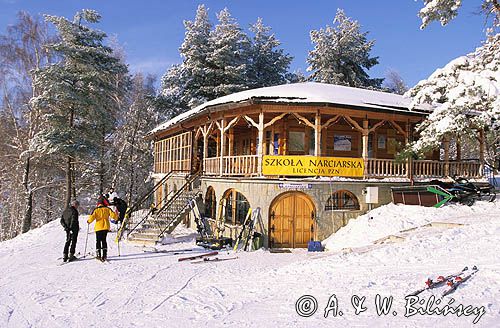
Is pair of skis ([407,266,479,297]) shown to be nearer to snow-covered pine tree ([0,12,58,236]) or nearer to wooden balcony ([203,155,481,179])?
wooden balcony ([203,155,481,179])

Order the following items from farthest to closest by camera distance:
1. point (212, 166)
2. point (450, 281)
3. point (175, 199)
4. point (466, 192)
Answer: point (212, 166) < point (175, 199) < point (466, 192) < point (450, 281)

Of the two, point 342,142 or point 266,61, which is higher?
point 266,61

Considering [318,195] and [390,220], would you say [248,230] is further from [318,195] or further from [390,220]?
[390,220]

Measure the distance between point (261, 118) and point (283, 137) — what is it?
3352 millimetres

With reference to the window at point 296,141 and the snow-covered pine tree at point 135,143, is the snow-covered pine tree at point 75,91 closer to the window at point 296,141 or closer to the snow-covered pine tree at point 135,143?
the snow-covered pine tree at point 135,143

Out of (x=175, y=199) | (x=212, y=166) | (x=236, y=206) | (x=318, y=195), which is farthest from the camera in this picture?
(x=212, y=166)

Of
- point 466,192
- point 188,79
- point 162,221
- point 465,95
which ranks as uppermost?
point 188,79

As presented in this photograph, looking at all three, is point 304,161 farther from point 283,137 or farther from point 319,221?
point 283,137

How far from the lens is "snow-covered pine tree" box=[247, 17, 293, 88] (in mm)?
41438

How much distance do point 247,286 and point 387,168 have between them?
10.4 meters

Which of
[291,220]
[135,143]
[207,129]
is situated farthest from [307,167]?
[135,143]

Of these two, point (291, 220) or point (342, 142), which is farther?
point (342, 142)

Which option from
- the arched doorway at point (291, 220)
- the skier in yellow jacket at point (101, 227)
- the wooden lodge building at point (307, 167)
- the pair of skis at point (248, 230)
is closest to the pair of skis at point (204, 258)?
the pair of skis at point (248, 230)

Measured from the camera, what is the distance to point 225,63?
3531 cm
